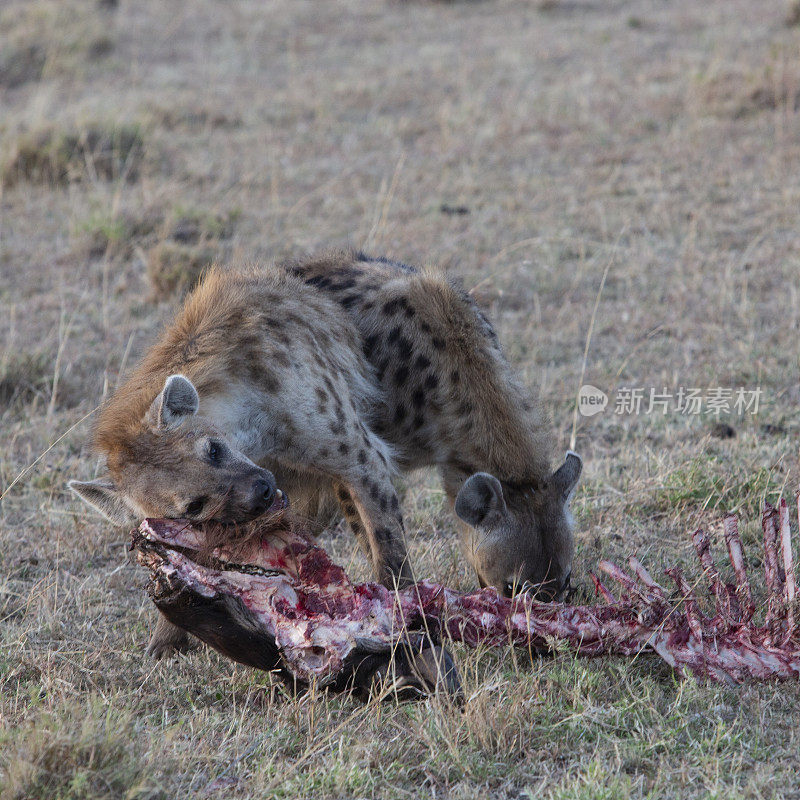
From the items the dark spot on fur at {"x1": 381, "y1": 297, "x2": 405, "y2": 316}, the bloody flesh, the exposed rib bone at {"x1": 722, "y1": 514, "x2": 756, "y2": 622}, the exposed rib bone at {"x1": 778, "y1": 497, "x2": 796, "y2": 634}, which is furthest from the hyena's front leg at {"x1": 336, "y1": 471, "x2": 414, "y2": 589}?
the exposed rib bone at {"x1": 778, "y1": 497, "x2": 796, "y2": 634}

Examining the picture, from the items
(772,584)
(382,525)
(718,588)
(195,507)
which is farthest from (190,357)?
(772,584)

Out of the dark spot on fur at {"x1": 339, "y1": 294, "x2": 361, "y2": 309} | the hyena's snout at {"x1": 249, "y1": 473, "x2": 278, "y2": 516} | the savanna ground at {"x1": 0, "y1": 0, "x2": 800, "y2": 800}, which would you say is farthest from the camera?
the dark spot on fur at {"x1": 339, "y1": 294, "x2": 361, "y2": 309}

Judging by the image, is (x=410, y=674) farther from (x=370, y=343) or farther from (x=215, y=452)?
(x=370, y=343)

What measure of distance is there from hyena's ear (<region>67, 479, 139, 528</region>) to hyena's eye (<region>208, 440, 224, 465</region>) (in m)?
0.36

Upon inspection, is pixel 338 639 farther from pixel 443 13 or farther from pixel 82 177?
pixel 443 13

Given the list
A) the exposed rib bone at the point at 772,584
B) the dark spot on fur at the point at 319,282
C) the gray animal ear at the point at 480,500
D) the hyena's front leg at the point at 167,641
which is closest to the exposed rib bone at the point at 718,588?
the exposed rib bone at the point at 772,584

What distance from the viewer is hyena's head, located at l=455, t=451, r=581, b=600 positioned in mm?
3461

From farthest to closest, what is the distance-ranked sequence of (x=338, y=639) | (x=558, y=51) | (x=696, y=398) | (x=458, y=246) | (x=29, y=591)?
(x=558, y=51)
(x=458, y=246)
(x=696, y=398)
(x=29, y=591)
(x=338, y=639)

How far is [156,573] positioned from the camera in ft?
9.48

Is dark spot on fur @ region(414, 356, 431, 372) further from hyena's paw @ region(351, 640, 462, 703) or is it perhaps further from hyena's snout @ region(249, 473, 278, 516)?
hyena's paw @ region(351, 640, 462, 703)

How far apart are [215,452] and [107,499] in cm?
45

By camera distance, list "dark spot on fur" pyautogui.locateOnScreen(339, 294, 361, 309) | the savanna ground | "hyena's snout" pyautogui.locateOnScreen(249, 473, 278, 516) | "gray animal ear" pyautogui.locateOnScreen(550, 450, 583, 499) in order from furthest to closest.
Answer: "dark spot on fur" pyautogui.locateOnScreen(339, 294, 361, 309)
"gray animal ear" pyautogui.locateOnScreen(550, 450, 583, 499)
"hyena's snout" pyautogui.locateOnScreen(249, 473, 278, 516)
the savanna ground

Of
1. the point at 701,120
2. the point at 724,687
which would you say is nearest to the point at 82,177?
the point at 701,120

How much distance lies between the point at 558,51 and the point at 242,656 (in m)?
9.77
